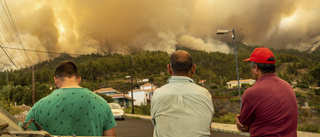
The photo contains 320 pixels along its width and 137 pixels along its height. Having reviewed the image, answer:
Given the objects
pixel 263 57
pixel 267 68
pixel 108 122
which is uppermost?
pixel 263 57

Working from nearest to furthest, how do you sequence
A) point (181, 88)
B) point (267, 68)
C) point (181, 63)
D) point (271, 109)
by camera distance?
point (181, 88)
point (181, 63)
point (271, 109)
point (267, 68)

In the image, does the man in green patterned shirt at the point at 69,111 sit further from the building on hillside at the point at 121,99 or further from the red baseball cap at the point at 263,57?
the building on hillside at the point at 121,99

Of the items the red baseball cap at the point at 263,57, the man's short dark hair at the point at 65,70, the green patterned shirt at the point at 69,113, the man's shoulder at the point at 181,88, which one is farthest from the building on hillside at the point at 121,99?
the man's shoulder at the point at 181,88

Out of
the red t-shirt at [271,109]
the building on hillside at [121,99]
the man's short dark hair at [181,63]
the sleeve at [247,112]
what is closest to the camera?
the man's short dark hair at [181,63]

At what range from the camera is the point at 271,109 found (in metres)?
2.71

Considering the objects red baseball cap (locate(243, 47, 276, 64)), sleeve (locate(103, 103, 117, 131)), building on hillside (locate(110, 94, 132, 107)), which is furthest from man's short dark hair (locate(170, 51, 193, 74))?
building on hillside (locate(110, 94, 132, 107))

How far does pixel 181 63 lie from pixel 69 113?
113cm

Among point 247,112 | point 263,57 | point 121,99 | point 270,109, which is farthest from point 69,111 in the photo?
point 121,99

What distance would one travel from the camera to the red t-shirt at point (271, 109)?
106 inches

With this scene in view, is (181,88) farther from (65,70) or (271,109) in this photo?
(65,70)

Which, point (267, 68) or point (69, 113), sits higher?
point (267, 68)

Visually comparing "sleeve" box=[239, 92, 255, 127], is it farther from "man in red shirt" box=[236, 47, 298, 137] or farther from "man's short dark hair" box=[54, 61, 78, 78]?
"man's short dark hair" box=[54, 61, 78, 78]

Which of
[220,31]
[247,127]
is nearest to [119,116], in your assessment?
[220,31]

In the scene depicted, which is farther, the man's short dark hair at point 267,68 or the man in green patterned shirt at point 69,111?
the man's short dark hair at point 267,68
